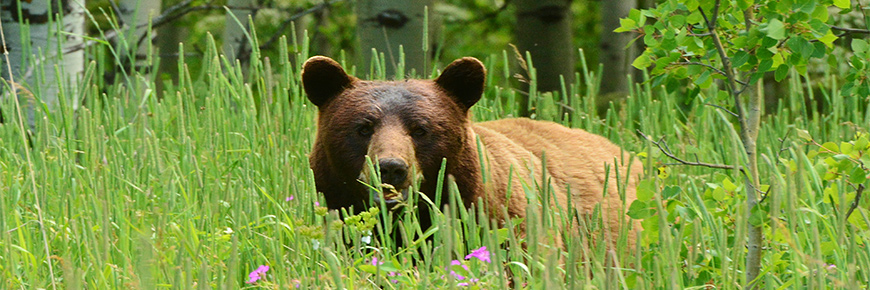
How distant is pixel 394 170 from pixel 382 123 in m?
0.36

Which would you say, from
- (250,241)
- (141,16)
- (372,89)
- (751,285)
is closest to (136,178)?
(250,241)

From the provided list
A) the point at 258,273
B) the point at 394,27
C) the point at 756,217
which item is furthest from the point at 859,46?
the point at 394,27

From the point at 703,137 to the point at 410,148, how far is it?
2320mm

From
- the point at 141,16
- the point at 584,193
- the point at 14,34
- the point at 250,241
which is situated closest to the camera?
the point at 250,241

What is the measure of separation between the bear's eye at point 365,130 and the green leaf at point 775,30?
1583 millimetres

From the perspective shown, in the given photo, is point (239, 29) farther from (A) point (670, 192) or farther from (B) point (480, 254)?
(B) point (480, 254)

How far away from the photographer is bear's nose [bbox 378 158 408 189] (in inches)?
125

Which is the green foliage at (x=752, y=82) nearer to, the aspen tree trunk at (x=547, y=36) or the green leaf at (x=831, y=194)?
the green leaf at (x=831, y=194)

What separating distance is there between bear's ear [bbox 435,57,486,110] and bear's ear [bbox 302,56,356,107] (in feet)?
1.28

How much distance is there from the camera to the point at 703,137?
5.11 metres

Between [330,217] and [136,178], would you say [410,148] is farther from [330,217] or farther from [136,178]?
[330,217]

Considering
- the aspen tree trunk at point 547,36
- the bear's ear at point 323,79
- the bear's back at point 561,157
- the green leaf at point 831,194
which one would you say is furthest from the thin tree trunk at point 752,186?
the aspen tree trunk at point 547,36

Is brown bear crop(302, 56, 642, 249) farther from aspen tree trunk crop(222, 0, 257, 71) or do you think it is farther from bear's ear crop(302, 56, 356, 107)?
aspen tree trunk crop(222, 0, 257, 71)

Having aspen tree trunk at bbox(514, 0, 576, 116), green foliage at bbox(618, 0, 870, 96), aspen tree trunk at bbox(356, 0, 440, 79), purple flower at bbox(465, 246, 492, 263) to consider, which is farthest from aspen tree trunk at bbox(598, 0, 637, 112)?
purple flower at bbox(465, 246, 492, 263)
